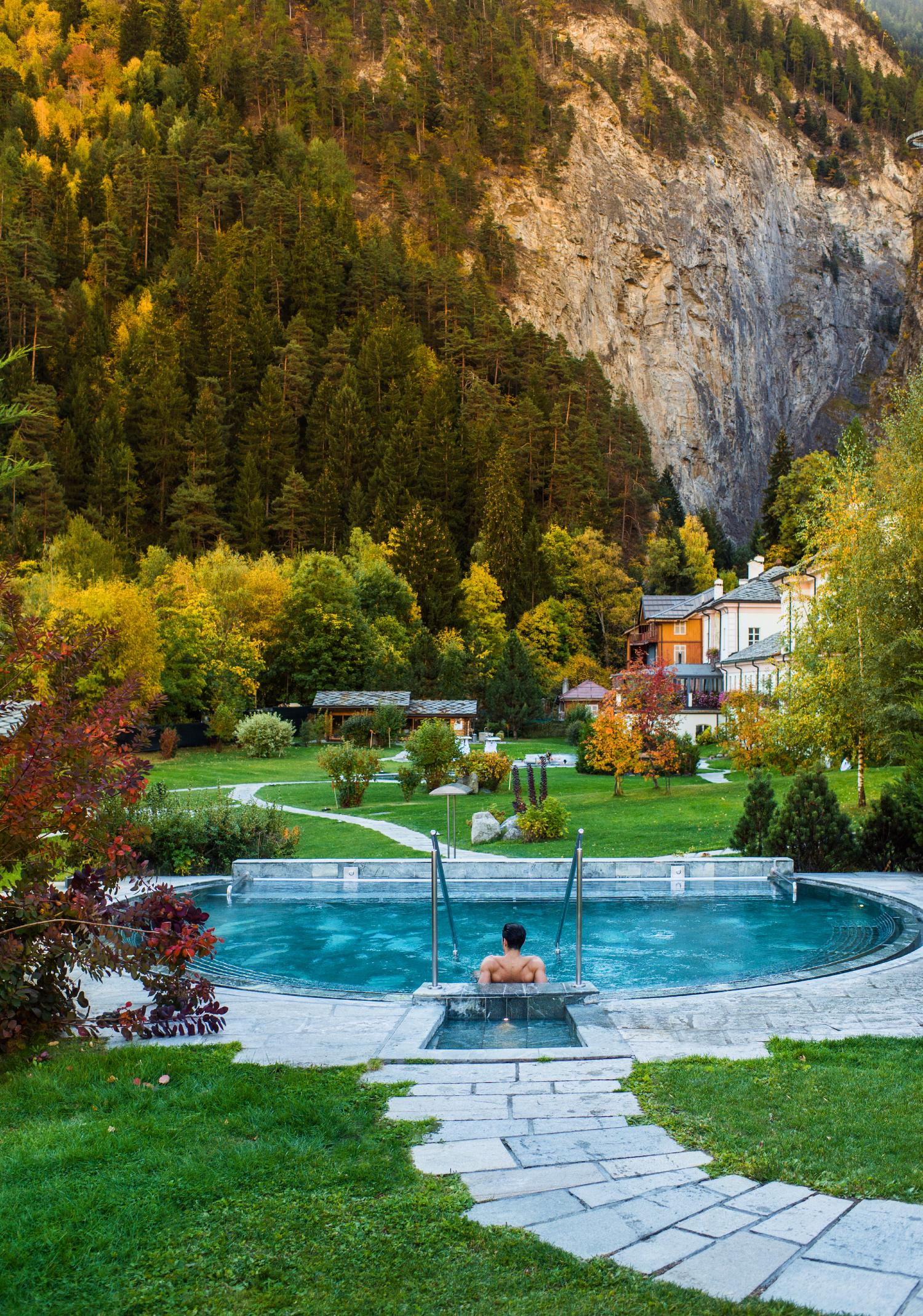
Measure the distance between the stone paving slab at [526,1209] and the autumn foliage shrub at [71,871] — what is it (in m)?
3.09

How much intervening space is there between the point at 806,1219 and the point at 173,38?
422 feet

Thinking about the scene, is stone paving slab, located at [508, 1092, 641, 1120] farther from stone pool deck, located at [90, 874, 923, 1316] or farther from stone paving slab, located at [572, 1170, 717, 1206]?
stone paving slab, located at [572, 1170, 717, 1206]

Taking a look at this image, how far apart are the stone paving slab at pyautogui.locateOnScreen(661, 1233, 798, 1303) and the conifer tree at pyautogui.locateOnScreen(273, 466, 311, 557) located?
73730 millimetres

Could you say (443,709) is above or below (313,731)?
above

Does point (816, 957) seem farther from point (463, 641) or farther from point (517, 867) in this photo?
point (463, 641)

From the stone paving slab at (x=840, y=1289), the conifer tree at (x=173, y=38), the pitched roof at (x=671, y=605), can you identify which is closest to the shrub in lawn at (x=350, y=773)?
the stone paving slab at (x=840, y=1289)

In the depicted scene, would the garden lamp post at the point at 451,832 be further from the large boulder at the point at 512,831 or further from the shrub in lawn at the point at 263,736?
the shrub in lawn at the point at 263,736

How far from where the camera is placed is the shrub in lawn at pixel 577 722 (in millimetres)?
44438

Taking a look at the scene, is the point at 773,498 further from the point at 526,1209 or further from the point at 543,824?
the point at 526,1209

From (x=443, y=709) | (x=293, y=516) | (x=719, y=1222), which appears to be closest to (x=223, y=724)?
(x=443, y=709)

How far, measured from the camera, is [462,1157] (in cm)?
466

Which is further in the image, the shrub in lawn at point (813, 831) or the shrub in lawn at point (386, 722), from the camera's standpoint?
the shrub in lawn at point (386, 722)

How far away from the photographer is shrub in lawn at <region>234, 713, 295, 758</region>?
4266cm

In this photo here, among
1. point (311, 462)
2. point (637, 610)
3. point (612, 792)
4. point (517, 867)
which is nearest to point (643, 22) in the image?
point (311, 462)
